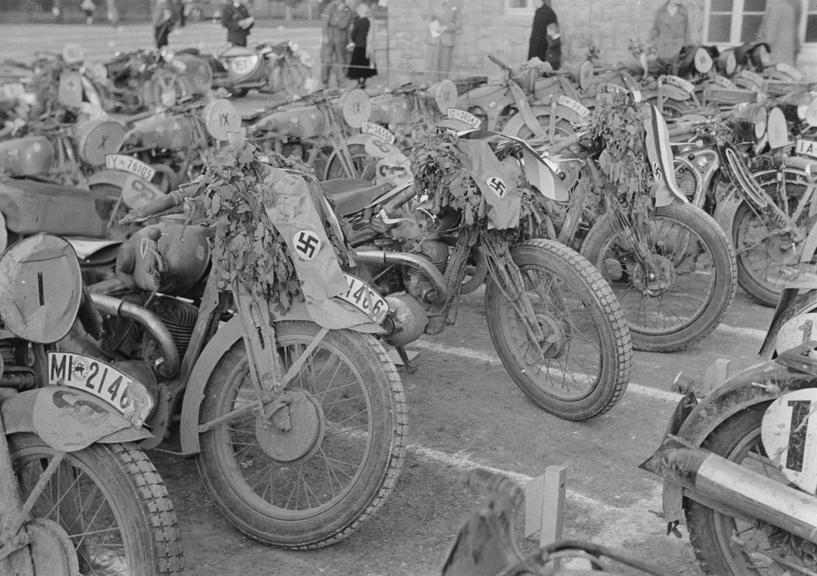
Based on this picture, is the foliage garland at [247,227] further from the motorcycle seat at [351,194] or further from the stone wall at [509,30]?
the stone wall at [509,30]

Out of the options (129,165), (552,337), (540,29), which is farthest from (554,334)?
(540,29)

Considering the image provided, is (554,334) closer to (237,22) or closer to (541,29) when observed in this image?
(541,29)

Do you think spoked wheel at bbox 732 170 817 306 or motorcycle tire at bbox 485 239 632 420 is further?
spoked wheel at bbox 732 170 817 306

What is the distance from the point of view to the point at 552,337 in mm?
4430

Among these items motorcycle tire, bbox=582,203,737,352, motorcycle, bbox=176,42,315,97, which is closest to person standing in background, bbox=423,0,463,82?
motorcycle, bbox=176,42,315,97

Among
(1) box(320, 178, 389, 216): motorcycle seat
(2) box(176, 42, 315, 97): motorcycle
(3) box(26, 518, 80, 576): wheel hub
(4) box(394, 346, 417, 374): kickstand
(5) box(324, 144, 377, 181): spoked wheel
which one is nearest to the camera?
(3) box(26, 518, 80, 576): wheel hub

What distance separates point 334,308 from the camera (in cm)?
341

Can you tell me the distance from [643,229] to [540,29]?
877cm

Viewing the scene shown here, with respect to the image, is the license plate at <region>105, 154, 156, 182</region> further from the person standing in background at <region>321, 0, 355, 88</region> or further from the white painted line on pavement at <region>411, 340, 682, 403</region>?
the person standing in background at <region>321, 0, 355, 88</region>

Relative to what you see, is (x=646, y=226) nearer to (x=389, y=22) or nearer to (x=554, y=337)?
(x=554, y=337)

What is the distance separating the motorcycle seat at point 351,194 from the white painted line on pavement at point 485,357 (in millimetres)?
1108

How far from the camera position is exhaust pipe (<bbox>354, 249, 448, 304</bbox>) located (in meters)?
4.55

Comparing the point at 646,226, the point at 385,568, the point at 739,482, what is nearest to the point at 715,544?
the point at 739,482

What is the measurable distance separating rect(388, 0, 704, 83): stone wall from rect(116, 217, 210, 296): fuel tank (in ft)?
34.2
